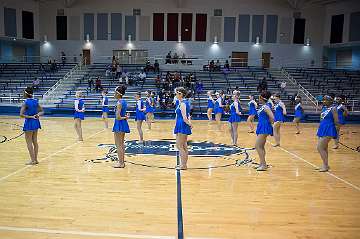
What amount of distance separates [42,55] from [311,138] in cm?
2846

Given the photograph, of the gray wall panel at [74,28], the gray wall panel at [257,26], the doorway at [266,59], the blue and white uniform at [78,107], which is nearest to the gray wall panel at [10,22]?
the gray wall panel at [74,28]

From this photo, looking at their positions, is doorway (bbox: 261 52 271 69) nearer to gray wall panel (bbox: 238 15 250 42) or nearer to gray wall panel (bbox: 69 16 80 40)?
gray wall panel (bbox: 238 15 250 42)

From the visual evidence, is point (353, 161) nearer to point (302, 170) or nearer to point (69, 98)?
point (302, 170)

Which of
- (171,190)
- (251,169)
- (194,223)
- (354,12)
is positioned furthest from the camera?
(354,12)

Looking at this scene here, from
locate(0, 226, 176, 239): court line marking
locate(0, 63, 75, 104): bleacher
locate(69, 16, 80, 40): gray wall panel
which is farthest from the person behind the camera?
locate(69, 16, 80, 40): gray wall panel

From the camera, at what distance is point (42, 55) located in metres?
34.5

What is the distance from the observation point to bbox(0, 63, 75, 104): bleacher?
84.4 ft

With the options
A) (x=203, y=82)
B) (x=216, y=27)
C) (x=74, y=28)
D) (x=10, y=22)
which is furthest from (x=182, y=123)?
(x=74, y=28)

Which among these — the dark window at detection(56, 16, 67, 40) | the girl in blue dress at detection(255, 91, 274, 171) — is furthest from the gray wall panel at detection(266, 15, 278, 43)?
the girl in blue dress at detection(255, 91, 274, 171)

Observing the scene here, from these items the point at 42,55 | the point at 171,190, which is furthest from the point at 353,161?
the point at 42,55

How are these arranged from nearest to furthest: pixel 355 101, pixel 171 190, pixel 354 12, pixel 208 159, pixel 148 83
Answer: pixel 171 190 < pixel 208 159 < pixel 355 101 < pixel 148 83 < pixel 354 12

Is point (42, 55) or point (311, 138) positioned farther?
point (42, 55)

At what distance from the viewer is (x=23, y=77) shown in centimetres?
2888

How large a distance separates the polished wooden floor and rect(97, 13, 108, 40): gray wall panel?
25.1 meters
